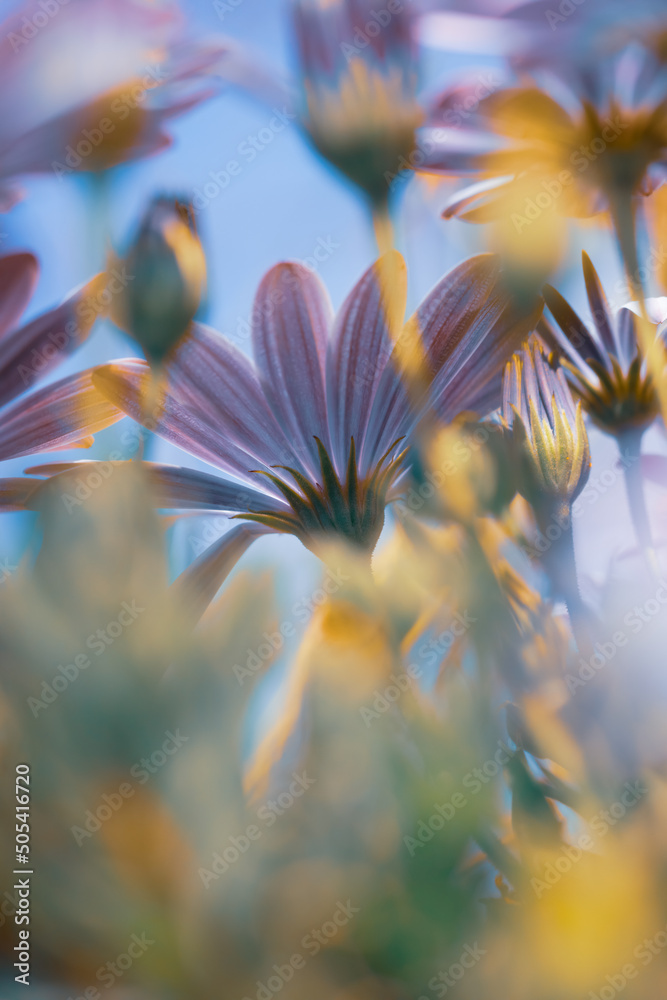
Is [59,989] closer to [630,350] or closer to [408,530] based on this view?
[408,530]

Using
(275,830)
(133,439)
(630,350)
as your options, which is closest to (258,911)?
(275,830)

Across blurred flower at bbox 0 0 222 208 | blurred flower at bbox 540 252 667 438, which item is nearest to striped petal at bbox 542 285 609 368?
blurred flower at bbox 540 252 667 438
